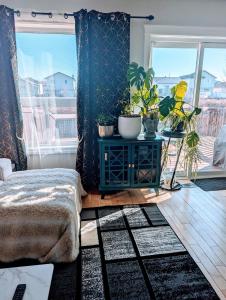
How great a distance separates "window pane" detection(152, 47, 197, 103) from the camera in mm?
3232

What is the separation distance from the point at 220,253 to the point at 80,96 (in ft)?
7.34

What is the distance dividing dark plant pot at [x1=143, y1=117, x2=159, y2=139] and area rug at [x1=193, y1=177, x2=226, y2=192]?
3.81ft

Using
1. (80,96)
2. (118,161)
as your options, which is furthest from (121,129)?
(80,96)

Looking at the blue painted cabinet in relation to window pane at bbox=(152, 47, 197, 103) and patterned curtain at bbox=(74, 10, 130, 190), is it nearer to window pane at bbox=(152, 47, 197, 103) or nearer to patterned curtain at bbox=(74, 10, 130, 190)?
patterned curtain at bbox=(74, 10, 130, 190)

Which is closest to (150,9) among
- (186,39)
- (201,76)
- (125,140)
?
(186,39)

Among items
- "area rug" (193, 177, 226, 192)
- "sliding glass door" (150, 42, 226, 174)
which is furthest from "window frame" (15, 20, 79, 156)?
"area rug" (193, 177, 226, 192)

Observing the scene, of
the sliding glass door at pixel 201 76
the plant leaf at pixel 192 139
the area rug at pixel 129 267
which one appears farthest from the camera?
the sliding glass door at pixel 201 76

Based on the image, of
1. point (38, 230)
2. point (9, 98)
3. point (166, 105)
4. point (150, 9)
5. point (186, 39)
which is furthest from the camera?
point (186, 39)

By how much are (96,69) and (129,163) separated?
4.04 feet

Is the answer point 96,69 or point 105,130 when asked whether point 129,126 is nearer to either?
point 105,130

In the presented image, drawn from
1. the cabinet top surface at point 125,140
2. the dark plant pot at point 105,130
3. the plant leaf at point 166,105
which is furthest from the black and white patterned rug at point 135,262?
the plant leaf at point 166,105

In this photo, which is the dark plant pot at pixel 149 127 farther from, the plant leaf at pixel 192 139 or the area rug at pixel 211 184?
the area rug at pixel 211 184

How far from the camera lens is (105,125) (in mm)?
2812

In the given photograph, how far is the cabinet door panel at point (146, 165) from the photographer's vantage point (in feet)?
9.34
